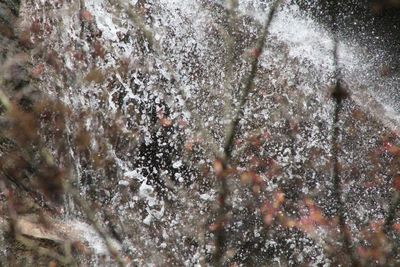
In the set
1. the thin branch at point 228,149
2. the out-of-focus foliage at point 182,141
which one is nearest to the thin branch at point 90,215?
the out-of-focus foliage at point 182,141

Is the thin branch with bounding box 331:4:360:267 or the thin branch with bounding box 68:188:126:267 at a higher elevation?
the thin branch with bounding box 331:4:360:267

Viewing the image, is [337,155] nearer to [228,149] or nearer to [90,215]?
[228,149]

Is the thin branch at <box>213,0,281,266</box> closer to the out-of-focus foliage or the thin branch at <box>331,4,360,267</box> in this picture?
the out-of-focus foliage

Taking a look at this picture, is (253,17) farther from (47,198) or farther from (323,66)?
(47,198)

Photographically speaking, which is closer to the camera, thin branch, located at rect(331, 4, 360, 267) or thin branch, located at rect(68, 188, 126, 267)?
thin branch, located at rect(331, 4, 360, 267)

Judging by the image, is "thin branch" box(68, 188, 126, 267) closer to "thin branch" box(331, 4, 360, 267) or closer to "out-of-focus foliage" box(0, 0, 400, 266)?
"out-of-focus foliage" box(0, 0, 400, 266)

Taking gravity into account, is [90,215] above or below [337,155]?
below

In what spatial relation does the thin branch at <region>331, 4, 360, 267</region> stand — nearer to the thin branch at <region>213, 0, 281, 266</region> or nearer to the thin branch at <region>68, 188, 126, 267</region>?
the thin branch at <region>213, 0, 281, 266</region>

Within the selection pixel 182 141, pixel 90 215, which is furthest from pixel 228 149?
pixel 90 215

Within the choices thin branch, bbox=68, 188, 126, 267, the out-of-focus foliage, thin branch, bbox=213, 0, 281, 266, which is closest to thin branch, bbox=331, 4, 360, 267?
the out-of-focus foliage
